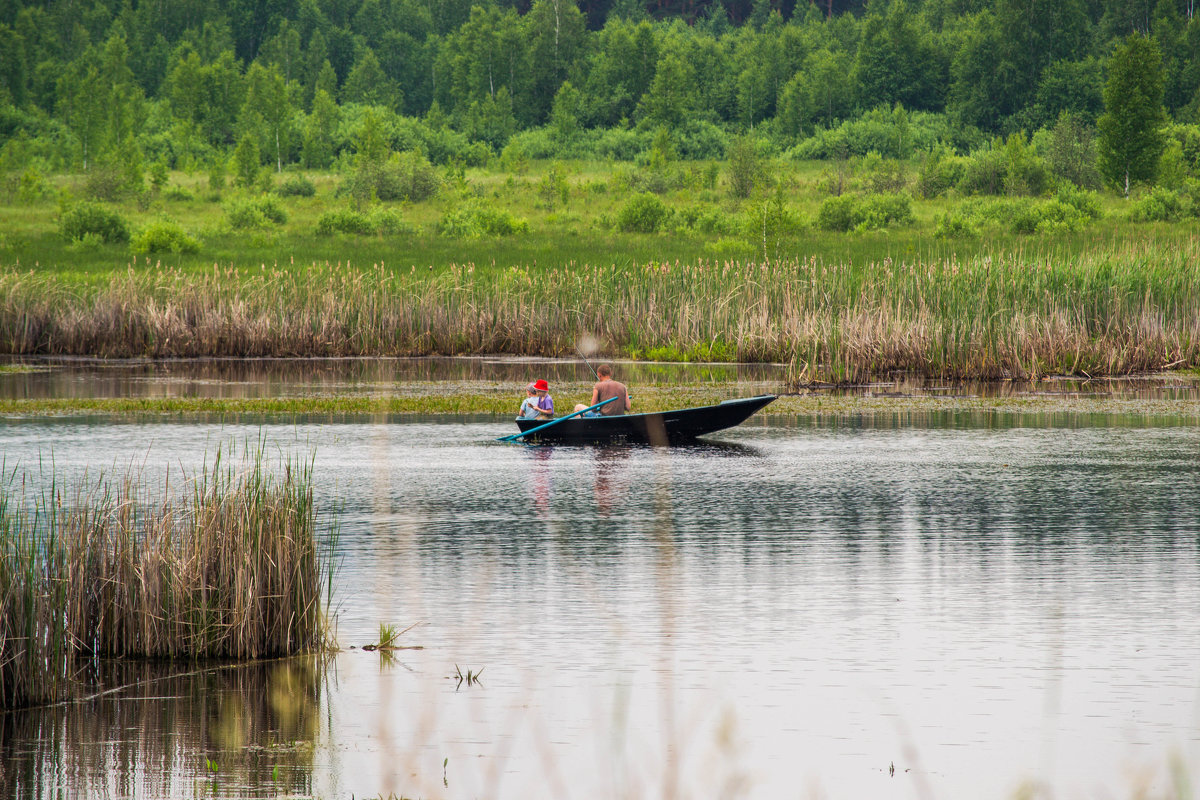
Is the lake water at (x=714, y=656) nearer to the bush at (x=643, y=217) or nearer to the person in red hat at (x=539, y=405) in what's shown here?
the person in red hat at (x=539, y=405)

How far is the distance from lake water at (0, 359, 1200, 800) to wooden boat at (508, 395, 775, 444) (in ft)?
9.36

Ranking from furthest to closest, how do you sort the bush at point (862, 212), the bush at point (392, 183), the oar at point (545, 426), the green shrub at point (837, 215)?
the bush at point (392, 183) < the green shrub at point (837, 215) < the bush at point (862, 212) < the oar at point (545, 426)

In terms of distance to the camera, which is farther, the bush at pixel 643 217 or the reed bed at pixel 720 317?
the bush at pixel 643 217

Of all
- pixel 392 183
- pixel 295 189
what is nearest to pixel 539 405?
pixel 392 183

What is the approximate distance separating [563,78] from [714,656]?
122m

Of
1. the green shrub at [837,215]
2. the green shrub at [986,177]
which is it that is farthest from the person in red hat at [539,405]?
the green shrub at [986,177]

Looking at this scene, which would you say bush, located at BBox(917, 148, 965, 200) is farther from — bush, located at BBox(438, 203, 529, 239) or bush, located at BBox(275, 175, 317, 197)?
bush, located at BBox(275, 175, 317, 197)

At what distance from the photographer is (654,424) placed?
73.6 feet

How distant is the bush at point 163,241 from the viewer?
182 ft

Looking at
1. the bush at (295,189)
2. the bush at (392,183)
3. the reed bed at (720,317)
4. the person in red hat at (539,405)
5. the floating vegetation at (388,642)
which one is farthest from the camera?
the bush at (295,189)

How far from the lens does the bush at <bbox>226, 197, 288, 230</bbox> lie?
6812cm

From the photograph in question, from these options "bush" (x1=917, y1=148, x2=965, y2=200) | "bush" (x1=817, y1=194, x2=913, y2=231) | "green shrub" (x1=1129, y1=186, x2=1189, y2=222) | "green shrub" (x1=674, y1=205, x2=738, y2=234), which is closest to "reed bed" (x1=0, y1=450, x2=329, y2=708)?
"green shrub" (x1=674, y1=205, x2=738, y2=234)

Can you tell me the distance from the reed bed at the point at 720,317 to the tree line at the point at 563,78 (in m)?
50.1

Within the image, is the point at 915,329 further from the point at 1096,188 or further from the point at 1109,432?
the point at 1096,188
